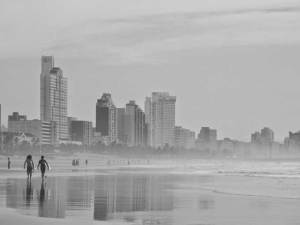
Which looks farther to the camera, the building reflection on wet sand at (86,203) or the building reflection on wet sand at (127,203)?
the building reflection on wet sand at (127,203)

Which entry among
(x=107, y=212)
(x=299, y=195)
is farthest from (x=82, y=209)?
(x=299, y=195)

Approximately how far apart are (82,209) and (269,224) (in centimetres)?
794

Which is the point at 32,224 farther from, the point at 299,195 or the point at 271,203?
the point at 299,195

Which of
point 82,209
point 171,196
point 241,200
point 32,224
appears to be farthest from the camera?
point 171,196

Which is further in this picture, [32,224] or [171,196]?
[171,196]

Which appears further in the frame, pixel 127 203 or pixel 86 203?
pixel 127 203

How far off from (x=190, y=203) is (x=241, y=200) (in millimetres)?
3063

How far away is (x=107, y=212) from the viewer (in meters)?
24.5

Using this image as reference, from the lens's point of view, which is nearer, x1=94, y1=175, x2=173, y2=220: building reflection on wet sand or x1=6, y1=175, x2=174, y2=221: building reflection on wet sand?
x1=6, y1=175, x2=174, y2=221: building reflection on wet sand

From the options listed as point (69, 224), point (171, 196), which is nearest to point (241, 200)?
point (171, 196)

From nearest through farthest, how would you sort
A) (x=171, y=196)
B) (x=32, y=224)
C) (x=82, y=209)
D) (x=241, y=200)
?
1. (x=32, y=224)
2. (x=82, y=209)
3. (x=241, y=200)
4. (x=171, y=196)

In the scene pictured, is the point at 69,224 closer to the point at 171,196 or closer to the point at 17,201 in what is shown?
the point at 17,201

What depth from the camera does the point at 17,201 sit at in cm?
2883

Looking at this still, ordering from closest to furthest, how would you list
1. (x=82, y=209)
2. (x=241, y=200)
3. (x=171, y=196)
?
(x=82, y=209) < (x=241, y=200) < (x=171, y=196)
